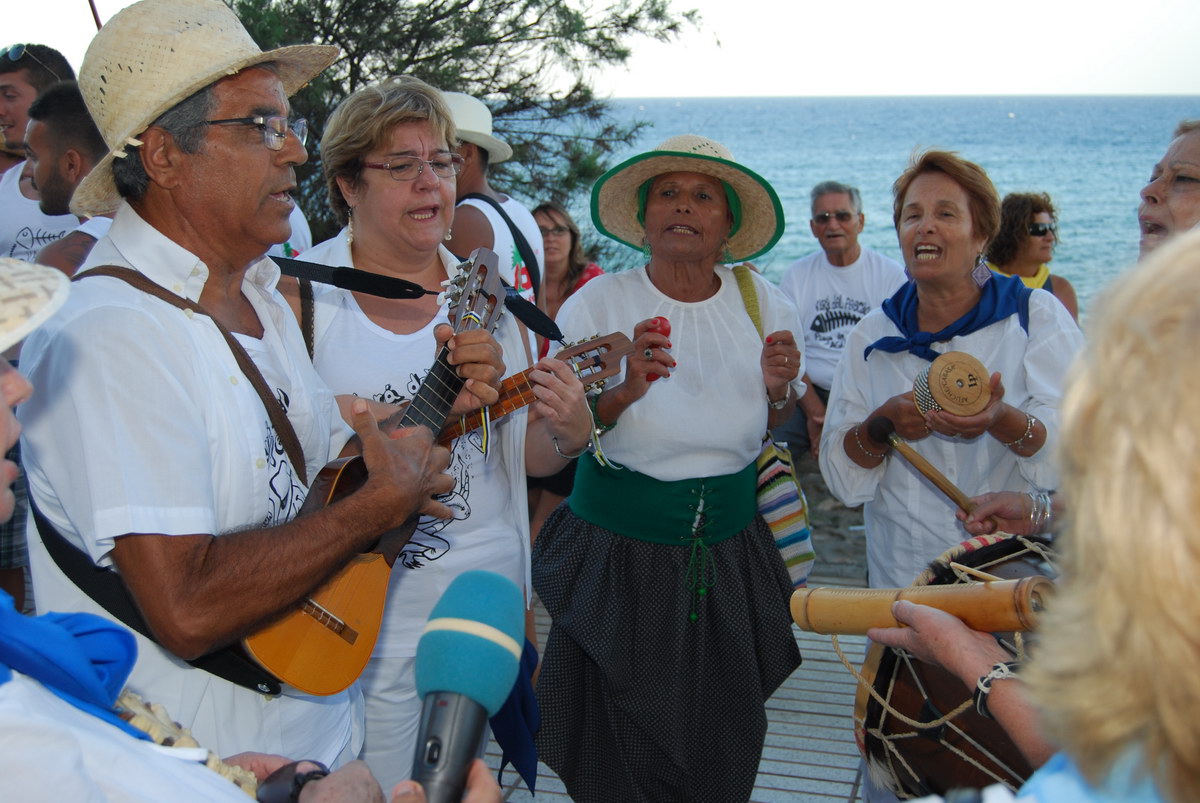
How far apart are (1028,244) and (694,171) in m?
3.03

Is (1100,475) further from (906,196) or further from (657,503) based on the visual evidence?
(906,196)

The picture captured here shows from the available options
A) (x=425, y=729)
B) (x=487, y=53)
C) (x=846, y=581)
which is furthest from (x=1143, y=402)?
(x=487, y=53)

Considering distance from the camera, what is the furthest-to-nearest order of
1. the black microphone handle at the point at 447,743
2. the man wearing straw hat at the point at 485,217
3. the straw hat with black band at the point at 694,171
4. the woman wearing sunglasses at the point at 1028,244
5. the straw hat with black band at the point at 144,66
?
the woman wearing sunglasses at the point at 1028,244 < the man wearing straw hat at the point at 485,217 < the straw hat with black band at the point at 694,171 < the straw hat with black band at the point at 144,66 < the black microphone handle at the point at 447,743

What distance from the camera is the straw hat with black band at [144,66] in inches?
78.6

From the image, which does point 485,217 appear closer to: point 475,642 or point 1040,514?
point 1040,514

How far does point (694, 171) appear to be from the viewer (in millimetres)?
3545

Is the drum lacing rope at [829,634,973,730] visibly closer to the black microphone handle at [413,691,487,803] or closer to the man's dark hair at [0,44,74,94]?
the black microphone handle at [413,691,487,803]

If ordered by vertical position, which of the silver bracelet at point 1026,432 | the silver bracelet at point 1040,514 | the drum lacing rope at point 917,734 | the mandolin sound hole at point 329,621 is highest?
the silver bracelet at point 1026,432

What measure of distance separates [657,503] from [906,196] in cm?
134

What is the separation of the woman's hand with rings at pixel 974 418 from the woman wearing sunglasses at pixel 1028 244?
10.0 ft

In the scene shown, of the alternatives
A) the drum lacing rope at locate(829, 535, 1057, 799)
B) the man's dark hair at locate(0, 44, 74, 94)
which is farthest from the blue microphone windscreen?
the man's dark hair at locate(0, 44, 74, 94)

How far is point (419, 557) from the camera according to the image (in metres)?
2.83

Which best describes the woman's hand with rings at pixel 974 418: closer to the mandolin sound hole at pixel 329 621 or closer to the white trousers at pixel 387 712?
the white trousers at pixel 387 712

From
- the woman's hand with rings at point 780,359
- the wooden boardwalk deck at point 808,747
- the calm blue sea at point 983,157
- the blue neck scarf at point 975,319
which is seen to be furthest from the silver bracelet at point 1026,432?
the calm blue sea at point 983,157
